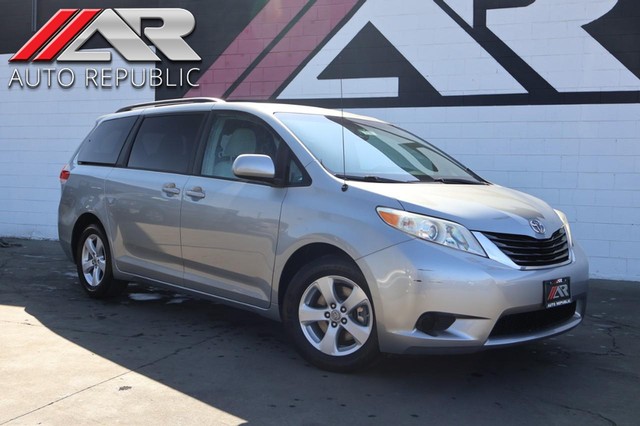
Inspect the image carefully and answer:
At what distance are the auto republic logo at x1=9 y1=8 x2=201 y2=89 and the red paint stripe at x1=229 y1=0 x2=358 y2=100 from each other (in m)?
1.03

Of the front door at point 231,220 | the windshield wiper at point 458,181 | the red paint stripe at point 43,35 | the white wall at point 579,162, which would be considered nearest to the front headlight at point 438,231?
the windshield wiper at point 458,181

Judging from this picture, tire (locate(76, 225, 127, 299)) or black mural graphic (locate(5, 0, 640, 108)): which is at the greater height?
black mural graphic (locate(5, 0, 640, 108))

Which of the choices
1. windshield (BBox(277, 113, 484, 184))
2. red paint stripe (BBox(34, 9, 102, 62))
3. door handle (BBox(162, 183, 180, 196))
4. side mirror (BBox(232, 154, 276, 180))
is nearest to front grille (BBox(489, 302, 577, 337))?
windshield (BBox(277, 113, 484, 184))

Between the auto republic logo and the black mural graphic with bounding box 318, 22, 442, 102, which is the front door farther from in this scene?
the auto republic logo

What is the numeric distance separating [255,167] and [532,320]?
2070 mm

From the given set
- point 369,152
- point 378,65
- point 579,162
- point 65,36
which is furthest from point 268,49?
point 369,152

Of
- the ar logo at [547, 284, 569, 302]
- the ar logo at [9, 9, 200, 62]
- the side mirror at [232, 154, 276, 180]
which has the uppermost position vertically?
the ar logo at [9, 9, 200, 62]

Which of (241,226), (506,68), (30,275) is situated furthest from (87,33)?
(241,226)

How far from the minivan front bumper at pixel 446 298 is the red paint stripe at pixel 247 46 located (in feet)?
21.6

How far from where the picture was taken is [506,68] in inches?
333

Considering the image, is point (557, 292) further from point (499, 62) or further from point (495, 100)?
point (499, 62)

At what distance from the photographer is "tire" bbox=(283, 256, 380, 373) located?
4016 millimetres

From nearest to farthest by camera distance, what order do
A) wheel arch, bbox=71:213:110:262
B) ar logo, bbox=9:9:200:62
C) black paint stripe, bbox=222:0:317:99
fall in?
wheel arch, bbox=71:213:110:262
black paint stripe, bbox=222:0:317:99
ar logo, bbox=9:9:200:62

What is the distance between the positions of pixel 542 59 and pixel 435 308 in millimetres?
5691
